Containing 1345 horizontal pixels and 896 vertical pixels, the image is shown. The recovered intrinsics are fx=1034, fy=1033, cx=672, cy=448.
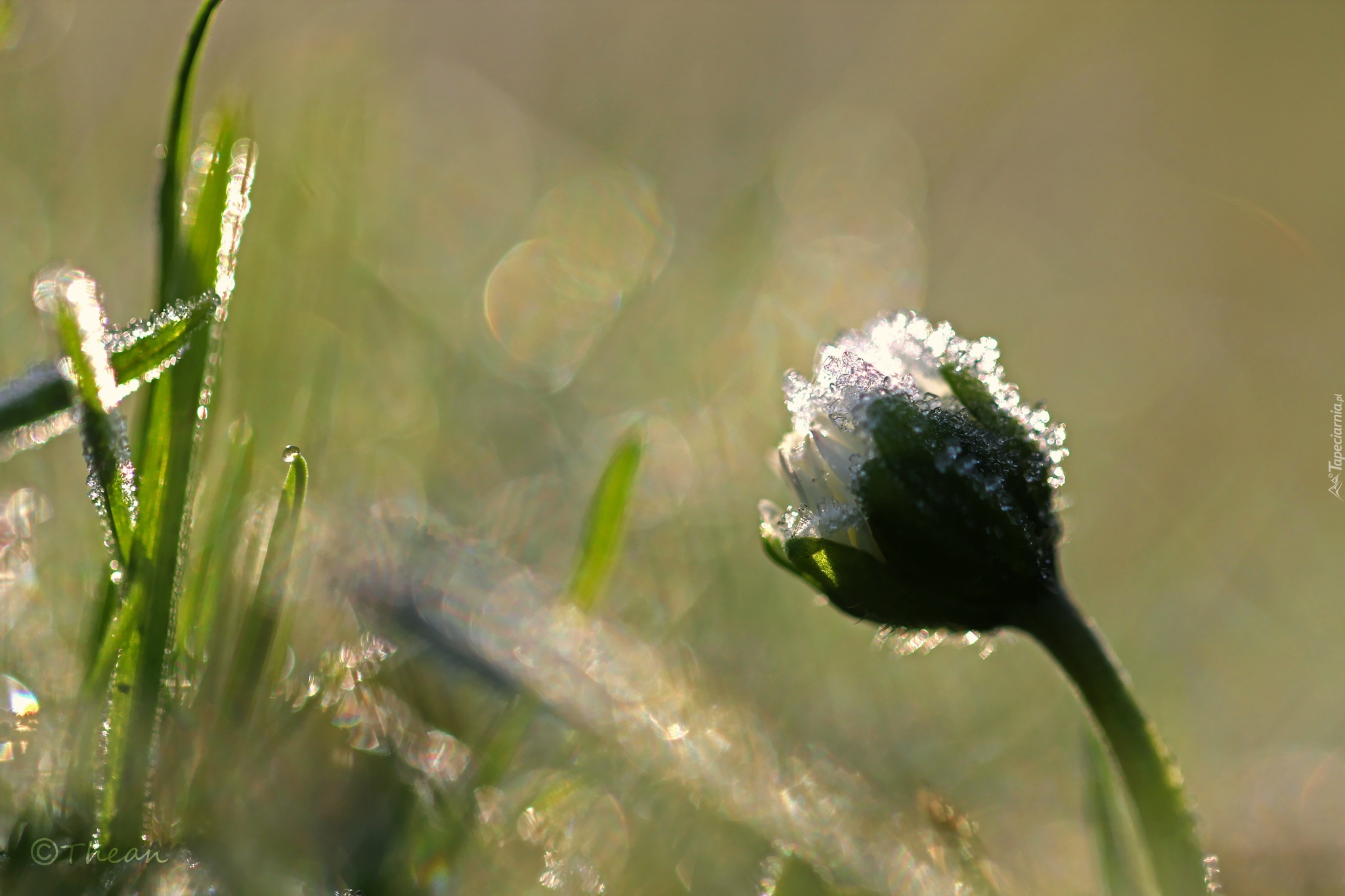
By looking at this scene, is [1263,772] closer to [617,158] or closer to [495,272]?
[495,272]

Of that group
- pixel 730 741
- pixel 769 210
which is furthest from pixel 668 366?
pixel 730 741

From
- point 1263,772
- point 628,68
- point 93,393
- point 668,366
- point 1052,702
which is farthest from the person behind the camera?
point 628,68

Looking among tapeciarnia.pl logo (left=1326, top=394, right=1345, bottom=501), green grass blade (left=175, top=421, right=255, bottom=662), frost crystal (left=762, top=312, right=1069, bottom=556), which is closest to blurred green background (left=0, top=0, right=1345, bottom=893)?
tapeciarnia.pl logo (left=1326, top=394, right=1345, bottom=501)

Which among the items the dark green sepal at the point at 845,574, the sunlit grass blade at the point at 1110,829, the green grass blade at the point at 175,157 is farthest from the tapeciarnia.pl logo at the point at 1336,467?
the green grass blade at the point at 175,157

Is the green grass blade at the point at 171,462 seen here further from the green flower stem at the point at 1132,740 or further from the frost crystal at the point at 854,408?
the green flower stem at the point at 1132,740

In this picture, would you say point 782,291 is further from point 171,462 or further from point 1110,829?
point 171,462

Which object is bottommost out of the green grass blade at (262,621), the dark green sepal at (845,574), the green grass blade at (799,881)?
the green grass blade at (799,881)
